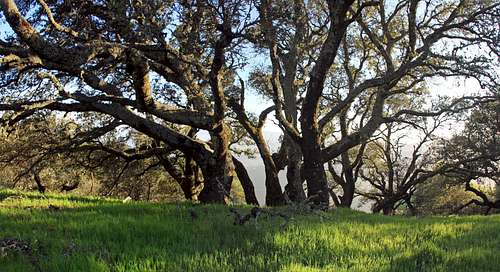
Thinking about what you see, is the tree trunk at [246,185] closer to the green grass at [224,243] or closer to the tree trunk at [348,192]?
the tree trunk at [348,192]

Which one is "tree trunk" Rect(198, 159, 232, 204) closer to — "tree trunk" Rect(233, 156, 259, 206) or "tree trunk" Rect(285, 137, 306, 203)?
"tree trunk" Rect(285, 137, 306, 203)

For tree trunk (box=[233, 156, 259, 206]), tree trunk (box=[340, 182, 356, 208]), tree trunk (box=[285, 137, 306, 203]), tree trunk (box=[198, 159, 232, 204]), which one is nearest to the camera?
tree trunk (box=[198, 159, 232, 204])

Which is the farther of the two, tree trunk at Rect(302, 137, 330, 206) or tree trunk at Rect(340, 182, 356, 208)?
tree trunk at Rect(340, 182, 356, 208)

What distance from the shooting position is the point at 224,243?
5.09m

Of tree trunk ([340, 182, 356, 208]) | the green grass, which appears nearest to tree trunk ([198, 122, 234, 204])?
the green grass

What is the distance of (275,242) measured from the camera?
16.8ft

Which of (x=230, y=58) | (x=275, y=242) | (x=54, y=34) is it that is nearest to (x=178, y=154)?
(x=230, y=58)

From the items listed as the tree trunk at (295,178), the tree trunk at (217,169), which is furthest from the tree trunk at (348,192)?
the tree trunk at (217,169)

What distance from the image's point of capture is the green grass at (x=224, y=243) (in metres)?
4.16

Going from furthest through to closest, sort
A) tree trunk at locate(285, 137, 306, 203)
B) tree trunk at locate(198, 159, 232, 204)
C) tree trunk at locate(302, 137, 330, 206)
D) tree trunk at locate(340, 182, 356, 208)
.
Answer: tree trunk at locate(340, 182, 356, 208)
tree trunk at locate(285, 137, 306, 203)
tree trunk at locate(302, 137, 330, 206)
tree trunk at locate(198, 159, 232, 204)

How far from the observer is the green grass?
4164 mm

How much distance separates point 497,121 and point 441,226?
60.4 feet

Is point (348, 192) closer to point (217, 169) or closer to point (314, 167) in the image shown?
point (314, 167)

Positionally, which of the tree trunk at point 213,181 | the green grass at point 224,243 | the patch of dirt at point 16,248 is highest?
the tree trunk at point 213,181
